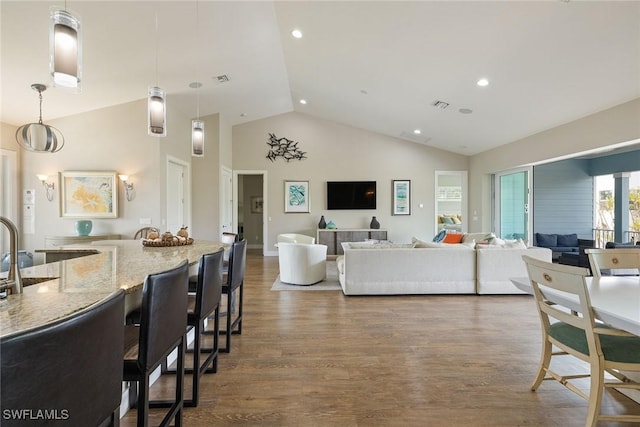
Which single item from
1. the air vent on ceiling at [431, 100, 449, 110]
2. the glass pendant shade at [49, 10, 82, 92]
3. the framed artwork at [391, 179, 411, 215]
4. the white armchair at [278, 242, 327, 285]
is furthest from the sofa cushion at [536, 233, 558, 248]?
the glass pendant shade at [49, 10, 82, 92]

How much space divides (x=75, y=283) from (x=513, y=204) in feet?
26.7

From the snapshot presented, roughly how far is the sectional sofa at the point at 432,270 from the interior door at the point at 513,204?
8.20ft

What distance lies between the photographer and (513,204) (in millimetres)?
7363

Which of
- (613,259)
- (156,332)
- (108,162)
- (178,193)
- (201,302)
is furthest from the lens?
(178,193)

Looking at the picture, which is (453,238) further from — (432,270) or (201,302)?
(201,302)

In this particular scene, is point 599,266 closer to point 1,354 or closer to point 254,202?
point 1,354

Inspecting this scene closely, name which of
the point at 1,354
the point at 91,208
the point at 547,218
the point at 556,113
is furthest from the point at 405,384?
the point at 547,218

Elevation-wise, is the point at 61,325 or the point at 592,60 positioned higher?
the point at 592,60

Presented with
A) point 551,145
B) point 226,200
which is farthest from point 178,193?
point 551,145

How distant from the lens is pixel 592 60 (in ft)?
12.1

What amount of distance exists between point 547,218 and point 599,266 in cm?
668

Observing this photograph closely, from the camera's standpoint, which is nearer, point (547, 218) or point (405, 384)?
point (405, 384)

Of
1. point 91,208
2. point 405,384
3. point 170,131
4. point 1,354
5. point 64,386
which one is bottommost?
point 405,384
